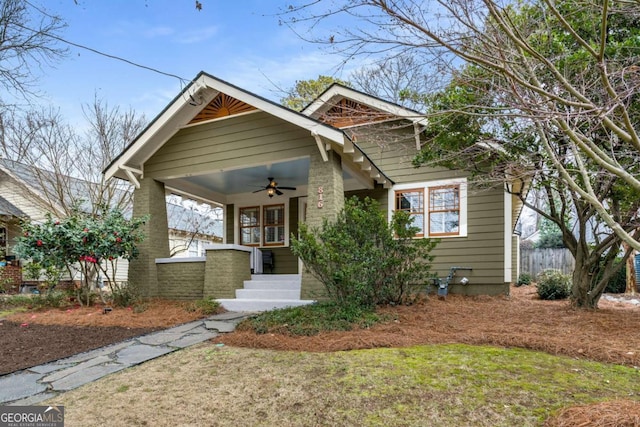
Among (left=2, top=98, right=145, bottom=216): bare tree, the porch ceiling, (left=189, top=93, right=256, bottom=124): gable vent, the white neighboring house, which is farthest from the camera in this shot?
the white neighboring house

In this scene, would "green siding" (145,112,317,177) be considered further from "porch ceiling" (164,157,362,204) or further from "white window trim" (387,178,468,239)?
"white window trim" (387,178,468,239)

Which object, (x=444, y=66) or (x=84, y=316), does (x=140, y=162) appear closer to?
(x=84, y=316)

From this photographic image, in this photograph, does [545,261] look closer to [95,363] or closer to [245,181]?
[245,181]

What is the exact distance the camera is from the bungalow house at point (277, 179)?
26.1 ft

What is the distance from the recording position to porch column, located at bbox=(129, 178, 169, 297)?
29.9 feet

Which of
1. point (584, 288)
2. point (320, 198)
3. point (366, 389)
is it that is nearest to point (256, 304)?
point (320, 198)

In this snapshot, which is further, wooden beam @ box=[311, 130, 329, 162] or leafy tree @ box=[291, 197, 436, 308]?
wooden beam @ box=[311, 130, 329, 162]

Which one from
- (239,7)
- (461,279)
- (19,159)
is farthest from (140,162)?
(461,279)

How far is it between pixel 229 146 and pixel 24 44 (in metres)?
4.09

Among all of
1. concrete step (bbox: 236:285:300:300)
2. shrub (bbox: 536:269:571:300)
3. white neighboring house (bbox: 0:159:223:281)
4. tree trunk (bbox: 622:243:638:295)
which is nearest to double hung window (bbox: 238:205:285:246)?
white neighboring house (bbox: 0:159:223:281)

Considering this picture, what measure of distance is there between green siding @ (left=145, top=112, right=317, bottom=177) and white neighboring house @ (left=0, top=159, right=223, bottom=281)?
4756 mm

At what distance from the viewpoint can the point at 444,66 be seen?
396 centimetres

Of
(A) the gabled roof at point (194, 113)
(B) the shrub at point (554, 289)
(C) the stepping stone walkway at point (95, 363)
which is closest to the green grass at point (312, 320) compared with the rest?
(C) the stepping stone walkway at point (95, 363)

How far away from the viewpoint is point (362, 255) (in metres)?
6.67
